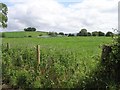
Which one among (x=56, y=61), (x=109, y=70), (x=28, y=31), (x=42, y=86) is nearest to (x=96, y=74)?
(x=109, y=70)

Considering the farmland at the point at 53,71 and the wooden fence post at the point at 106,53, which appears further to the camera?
the farmland at the point at 53,71

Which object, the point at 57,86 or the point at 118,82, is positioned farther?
the point at 57,86

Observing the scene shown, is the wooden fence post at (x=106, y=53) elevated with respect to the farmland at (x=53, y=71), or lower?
elevated

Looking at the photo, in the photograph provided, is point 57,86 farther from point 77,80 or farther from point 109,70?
point 109,70

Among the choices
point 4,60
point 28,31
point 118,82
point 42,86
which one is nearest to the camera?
point 118,82

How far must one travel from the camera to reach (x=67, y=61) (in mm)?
11375

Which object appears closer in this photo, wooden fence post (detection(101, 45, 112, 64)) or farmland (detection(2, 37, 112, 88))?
wooden fence post (detection(101, 45, 112, 64))

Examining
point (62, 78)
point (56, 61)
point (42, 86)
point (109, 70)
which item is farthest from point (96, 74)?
point (56, 61)

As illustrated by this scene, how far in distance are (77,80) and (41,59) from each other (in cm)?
380

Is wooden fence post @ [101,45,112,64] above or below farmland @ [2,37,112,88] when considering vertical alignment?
above

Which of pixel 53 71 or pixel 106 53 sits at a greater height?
pixel 106 53

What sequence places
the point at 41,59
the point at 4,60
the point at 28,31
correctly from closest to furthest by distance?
the point at 41,59 < the point at 4,60 < the point at 28,31

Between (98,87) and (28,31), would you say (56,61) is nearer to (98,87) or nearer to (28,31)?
(98,87)

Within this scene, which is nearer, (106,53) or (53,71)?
(106,53)
